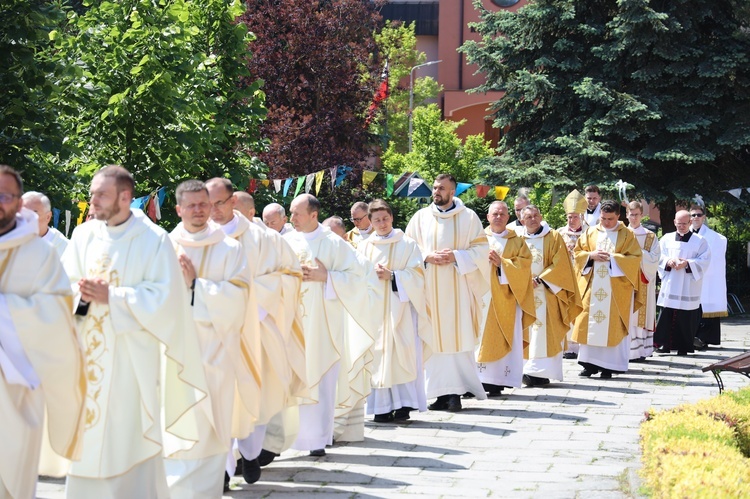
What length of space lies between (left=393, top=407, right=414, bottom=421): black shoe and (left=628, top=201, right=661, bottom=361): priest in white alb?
5.97 meters

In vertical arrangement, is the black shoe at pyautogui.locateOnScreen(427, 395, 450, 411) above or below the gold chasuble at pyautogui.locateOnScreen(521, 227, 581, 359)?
below

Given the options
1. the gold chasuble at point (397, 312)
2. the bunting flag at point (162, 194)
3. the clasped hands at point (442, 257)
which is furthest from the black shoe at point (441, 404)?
the bunting flag at point (162, 194)

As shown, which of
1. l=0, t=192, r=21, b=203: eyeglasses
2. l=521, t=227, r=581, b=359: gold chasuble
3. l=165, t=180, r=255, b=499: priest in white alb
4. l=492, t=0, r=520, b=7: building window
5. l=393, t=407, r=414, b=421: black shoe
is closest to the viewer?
l=0, t=192, r=21, b=203: eyeglasses

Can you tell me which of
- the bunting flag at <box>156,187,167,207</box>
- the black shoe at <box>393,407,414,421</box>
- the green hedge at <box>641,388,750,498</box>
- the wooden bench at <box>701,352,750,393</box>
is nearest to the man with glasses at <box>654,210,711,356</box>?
the wooden bench at <box>701,352,750,393</box>

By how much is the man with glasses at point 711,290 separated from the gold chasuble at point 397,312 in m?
8.10

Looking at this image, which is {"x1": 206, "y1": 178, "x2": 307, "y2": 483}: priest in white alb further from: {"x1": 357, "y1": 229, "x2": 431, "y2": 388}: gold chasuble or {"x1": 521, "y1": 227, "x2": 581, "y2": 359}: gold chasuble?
{"x1": 521, "y1": 227, "x2": 581, "y2": 359}: gold chasuble

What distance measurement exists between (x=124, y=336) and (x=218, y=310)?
0.92 metres

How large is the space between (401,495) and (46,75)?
237 inches

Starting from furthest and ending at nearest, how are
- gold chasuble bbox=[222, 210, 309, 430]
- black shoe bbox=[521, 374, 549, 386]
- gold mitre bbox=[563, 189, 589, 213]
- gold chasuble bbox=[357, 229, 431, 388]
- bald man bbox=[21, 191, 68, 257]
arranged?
gold mitre bbox=[563, 189, 589, 213], black shoe bbox=[521, 374, 549, 386], gold chasuble bbox=[357, 229, 431, 388], bald man bbox=[21, 191, 68, 257], gold chasuble bbox=[222, 210, 309, 430]

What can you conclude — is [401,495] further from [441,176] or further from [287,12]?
[287,12]

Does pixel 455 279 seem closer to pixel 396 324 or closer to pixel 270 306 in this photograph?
pixel 396 324

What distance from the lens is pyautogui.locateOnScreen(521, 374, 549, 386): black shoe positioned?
13977 millimetres

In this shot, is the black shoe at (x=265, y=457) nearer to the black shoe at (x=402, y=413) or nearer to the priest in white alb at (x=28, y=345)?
the priest in white alb at (x=28, y=345)

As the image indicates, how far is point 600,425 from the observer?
35.6 ft
